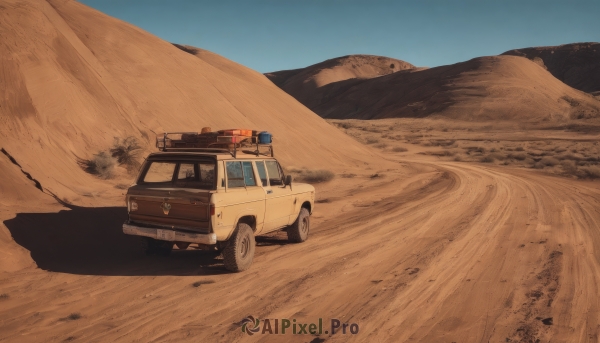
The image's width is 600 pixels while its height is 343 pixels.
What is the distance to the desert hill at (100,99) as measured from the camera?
13816 millimetres

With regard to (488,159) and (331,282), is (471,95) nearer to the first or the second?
(488,159)

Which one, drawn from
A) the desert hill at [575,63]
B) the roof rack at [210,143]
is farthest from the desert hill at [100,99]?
the desert hill at [575,63]

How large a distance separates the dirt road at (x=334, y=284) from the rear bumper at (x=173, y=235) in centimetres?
62

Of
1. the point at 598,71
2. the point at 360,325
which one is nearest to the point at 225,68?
the point at 360,325

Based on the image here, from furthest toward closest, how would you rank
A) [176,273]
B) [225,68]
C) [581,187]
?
[225,68]
[581,187]
[176,273]

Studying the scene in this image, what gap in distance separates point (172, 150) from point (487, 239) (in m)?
6.59

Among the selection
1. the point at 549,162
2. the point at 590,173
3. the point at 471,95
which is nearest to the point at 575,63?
the point at 471,95

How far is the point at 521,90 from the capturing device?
258 feet

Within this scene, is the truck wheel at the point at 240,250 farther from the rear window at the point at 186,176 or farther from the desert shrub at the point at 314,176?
the desert shrub at the point at 314,176

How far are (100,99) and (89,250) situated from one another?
12.4m

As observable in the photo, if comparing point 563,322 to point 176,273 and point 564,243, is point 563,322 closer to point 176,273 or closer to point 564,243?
point 564,243

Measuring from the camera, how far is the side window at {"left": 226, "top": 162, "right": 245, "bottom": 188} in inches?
285

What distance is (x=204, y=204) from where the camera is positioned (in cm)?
664

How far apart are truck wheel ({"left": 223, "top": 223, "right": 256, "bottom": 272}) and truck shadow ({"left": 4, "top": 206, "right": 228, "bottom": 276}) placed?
0.30 meters
